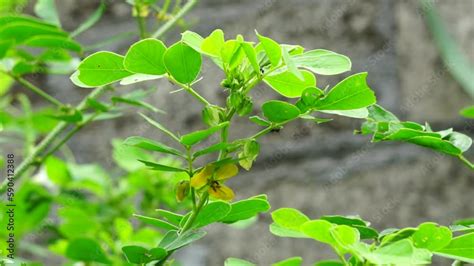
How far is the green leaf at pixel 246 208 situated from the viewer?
16.4 inches

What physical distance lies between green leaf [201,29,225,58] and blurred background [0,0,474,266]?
929mm

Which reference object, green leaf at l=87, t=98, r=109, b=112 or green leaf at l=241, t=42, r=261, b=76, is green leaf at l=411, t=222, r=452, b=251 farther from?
green leaf at l=87, t=98, r=109, b=112

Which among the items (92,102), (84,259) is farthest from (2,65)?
(84,259)

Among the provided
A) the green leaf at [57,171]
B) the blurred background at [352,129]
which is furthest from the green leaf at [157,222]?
the blurred background at [352,129]

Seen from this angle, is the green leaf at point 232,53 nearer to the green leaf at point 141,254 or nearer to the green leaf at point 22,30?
the green leaf at point 141,254

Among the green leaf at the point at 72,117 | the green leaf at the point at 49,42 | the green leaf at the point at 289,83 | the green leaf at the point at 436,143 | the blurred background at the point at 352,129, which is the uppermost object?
the green leaf at the point at 289,83

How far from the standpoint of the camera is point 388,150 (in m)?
1.35

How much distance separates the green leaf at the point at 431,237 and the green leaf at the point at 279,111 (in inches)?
3.5

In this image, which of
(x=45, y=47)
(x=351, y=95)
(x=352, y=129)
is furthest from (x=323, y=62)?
(x=352, y=129)

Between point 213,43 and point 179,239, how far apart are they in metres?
0.11

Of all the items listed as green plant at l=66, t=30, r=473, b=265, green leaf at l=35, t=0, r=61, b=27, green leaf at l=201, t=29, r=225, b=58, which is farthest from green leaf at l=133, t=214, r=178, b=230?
green leaf at l=35, t=0, r=61, b=27

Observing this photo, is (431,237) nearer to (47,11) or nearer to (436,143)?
(436,143)

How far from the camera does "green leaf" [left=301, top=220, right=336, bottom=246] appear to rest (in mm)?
353

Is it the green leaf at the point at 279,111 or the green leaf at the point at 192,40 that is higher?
the green leaf at the point at 192,40
